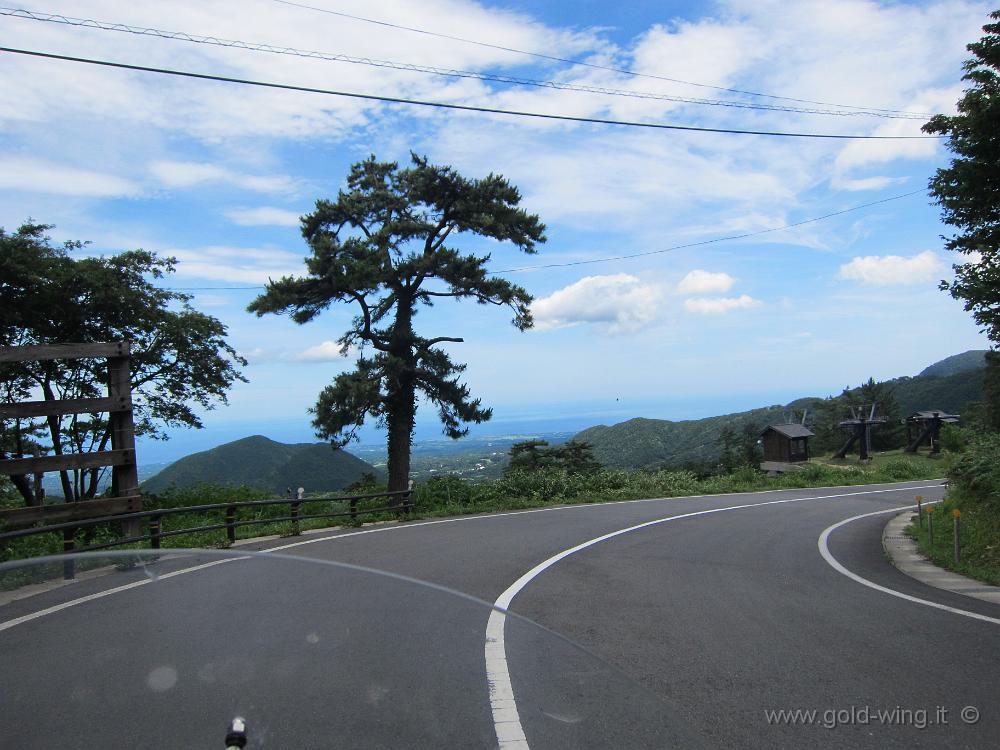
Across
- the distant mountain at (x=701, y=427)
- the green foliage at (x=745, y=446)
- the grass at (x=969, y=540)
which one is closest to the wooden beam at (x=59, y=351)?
the grass at (x=969, y=540)

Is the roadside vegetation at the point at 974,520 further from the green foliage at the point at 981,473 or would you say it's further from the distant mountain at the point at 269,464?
the distant mountain at the point at 269,464

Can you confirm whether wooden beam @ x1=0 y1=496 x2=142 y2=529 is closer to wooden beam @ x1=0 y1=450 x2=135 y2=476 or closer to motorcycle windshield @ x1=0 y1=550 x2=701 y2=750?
Answer: wooden beam @ x1=0 y1=450 x2=135 y2=476

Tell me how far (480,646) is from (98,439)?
789 inches

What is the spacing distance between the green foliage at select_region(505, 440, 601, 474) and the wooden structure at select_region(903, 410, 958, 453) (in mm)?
31244

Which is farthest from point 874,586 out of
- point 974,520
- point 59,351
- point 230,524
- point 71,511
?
point 59,351

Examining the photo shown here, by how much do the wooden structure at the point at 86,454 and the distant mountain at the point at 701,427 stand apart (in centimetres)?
8855

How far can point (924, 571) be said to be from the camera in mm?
11078

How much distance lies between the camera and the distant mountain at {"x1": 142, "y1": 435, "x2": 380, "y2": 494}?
4131 centimetres

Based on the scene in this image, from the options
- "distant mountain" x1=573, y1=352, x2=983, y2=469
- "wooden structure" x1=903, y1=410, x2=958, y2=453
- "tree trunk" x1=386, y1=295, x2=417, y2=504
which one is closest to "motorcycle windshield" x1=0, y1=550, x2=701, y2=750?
"tree trunk" x1=386, y1=295, x2=417, y2=504

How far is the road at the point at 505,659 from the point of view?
6.42 ft

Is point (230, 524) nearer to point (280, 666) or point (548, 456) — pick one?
point (280, 666)

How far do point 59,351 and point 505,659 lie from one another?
1157 centimetres

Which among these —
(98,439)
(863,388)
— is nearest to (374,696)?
(98,439)

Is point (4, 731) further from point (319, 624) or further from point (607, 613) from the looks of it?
point (607, 613)
